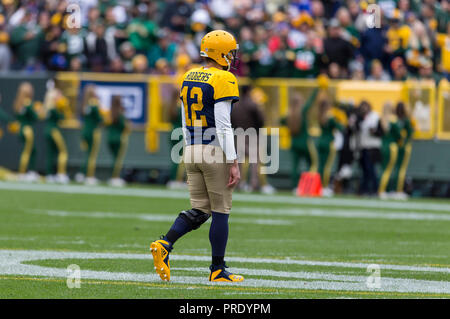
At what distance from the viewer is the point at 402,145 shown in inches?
834

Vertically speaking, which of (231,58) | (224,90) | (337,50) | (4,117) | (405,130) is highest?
(337,50)

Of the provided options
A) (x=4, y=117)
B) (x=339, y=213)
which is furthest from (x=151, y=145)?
(x=339, y=213)

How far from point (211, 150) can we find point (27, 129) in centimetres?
1609

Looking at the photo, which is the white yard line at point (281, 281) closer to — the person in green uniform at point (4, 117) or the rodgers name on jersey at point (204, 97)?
the rodgers name on jersey at point (204, 97)

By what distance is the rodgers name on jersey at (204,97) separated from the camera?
838cm

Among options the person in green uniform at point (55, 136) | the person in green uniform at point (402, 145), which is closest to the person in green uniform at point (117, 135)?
the person in green uniform at point (55, 136)

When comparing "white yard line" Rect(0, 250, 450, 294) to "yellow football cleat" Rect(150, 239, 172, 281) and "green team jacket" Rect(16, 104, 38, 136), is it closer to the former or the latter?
"yellow football cleat" Rect(150, 239, 172, 281)

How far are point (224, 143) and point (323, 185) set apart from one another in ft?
44.9

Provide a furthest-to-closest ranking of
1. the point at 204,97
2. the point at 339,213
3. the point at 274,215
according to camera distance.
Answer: the point at 339,213 < the point at 274,215 < the point at 204,97

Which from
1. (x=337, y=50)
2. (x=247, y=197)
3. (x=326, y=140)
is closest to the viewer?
(x=247, y=197)

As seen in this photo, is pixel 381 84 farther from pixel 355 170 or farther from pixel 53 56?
pixel 53 56

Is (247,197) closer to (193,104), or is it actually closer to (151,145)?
(151,145)

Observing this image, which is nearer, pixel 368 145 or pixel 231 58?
pixel 231 58

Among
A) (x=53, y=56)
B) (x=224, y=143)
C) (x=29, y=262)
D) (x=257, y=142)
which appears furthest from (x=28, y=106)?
(x=224, y=143)
